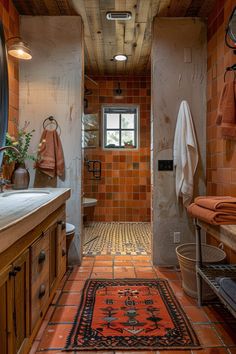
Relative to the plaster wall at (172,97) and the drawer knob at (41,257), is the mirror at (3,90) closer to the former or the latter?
the drawer knob at (41,257)

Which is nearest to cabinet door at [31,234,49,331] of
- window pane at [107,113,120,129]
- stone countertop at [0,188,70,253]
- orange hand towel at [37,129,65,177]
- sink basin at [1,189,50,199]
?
stone countertop at [0,188,70,253]

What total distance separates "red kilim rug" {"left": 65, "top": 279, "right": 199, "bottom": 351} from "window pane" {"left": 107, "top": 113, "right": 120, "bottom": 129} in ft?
10.4

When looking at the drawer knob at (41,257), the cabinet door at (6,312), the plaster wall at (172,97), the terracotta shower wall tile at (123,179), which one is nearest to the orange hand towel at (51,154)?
the plaster wall at (172,97)

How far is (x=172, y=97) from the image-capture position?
277cm

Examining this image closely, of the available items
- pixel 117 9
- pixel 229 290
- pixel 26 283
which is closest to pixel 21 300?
pixel 26 283

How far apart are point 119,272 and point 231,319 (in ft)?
3.59

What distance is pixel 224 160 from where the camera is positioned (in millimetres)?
2301

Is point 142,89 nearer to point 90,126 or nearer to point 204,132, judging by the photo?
point 90,126

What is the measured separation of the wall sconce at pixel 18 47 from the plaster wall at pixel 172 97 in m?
1.21

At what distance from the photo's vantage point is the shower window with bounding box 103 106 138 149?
16.2 feet

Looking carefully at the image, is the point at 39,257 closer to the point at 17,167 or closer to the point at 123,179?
the point at 17,167

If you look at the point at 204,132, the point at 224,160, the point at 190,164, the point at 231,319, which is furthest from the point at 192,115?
the point at 231,319

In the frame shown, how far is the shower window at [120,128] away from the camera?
4.95 meters

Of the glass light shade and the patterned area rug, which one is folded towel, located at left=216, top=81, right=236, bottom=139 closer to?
the glass light shade
